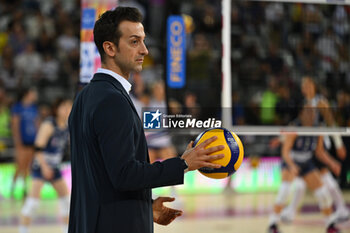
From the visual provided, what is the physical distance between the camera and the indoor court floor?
8.20 m

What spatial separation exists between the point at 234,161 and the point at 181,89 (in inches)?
55.9

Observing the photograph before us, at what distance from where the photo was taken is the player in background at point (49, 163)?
7.45m

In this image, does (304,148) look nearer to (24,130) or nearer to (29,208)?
(29,208)

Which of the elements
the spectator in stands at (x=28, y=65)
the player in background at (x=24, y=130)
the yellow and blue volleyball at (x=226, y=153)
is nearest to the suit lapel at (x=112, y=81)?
the yellow and blue volleyball at (x=226, y=153)

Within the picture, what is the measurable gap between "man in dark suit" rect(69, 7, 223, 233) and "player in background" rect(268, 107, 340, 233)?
6.01 meters

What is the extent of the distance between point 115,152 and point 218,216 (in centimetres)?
734

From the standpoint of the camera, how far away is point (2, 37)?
1265 cm

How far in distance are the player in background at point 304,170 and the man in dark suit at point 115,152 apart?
601cm

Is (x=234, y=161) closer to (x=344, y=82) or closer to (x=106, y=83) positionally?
(x=106, y=83)

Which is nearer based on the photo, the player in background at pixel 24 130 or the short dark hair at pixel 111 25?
the short dark hair at pixel 111 25

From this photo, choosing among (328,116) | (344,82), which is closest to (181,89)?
(328,116)

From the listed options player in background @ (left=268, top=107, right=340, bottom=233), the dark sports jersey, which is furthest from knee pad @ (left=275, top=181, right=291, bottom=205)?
the dark sports jersey

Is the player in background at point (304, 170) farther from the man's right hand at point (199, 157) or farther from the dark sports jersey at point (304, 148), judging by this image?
the man's right hand at point (199, 157)

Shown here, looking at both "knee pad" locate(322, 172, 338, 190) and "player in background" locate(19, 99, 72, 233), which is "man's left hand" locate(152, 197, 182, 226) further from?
"knee pad" locate(322, 172, 338, 190)
